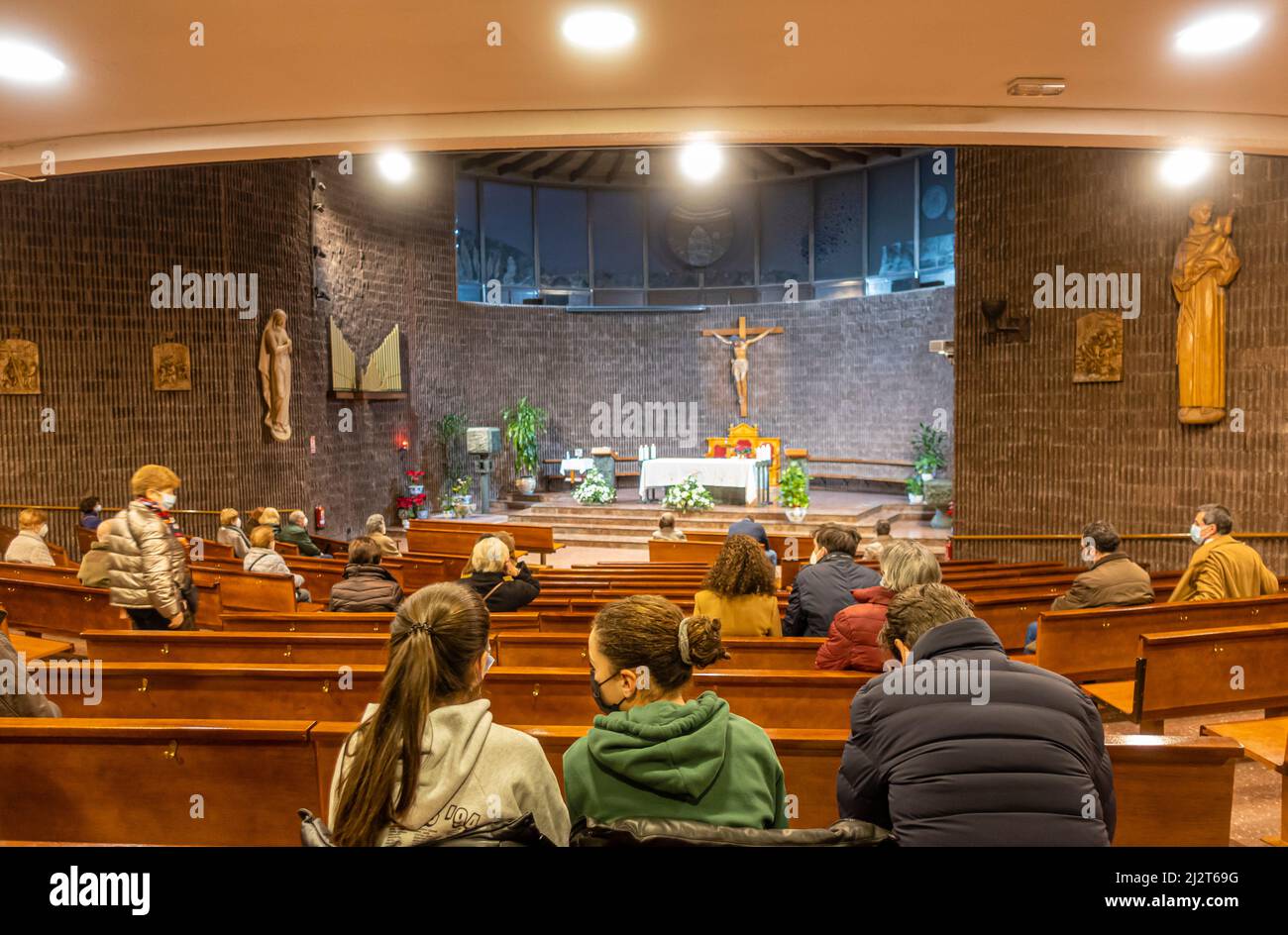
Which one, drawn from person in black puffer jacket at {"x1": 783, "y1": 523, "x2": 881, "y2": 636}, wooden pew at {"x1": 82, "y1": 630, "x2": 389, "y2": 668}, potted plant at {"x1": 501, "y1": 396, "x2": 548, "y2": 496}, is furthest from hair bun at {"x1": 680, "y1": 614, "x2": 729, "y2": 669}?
potted plant at {"x1": 501, "y1": 396, "x2": 548, "y2": 496}

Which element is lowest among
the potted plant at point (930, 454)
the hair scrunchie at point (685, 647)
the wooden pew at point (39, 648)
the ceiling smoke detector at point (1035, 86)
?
the wooden pew at point (39, 648)

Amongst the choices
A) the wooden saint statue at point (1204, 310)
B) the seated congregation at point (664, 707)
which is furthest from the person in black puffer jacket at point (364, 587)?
the wooden saint statue at point (1204, 310)

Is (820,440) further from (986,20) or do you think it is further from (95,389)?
(986,20)

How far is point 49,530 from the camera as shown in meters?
9.39

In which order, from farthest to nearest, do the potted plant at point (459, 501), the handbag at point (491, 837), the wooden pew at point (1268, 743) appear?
the potted plant at point (459, 501), the wooden pew at point (1268, 743), the handbag at point (491, 837)

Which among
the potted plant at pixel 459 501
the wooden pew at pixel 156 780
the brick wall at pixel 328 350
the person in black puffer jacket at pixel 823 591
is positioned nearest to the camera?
the wooden pew at pixel 156 780

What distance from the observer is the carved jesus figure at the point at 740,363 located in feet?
53.3

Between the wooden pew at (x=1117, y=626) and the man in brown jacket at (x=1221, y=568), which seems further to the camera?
Result: the man in brown jacket at (x=1221, y=568)

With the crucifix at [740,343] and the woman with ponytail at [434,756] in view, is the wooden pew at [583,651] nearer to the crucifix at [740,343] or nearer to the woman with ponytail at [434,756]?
the woman with ponytail at [434,756]

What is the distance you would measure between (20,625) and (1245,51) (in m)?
7.31

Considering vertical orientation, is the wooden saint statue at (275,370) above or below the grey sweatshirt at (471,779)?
above

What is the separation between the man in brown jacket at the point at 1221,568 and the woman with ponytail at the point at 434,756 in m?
4.04

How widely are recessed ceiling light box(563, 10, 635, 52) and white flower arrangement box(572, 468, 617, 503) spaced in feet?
33.6

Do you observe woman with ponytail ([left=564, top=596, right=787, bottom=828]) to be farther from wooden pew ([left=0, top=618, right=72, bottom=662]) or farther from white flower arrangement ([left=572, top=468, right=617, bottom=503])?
white flower arrangement ([left=572, top=468, right=617, bottom=503])
